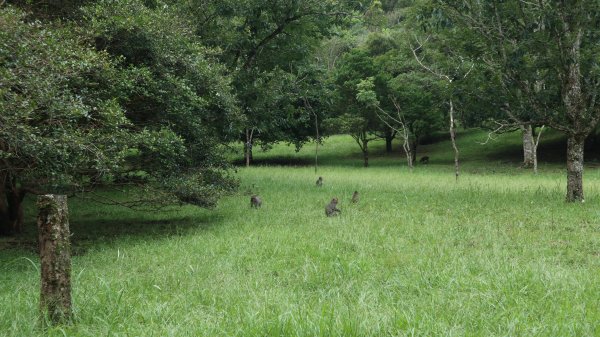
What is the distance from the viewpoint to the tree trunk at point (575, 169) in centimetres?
1180

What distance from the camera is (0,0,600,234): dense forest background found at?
7.07 metres

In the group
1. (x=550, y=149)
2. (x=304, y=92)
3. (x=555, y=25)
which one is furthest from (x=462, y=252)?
(x=550, y=149)

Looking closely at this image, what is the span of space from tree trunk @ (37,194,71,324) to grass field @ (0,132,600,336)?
0.20 metres

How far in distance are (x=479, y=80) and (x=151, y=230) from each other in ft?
30.1

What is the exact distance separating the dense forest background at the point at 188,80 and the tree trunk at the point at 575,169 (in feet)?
0.09

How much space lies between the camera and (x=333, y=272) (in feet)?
19.2

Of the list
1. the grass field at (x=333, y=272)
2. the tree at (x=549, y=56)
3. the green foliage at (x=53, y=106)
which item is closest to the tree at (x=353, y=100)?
the tree at (x=549, y=56)

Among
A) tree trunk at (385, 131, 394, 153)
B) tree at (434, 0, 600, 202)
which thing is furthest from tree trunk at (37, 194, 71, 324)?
tree trunk at (385, 131, 394, 153)

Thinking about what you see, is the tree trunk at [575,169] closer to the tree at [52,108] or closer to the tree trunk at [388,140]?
the tree at [52,108]

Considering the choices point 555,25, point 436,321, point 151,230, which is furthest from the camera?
point 555,25

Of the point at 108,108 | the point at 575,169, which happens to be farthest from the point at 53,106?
the point at 575,169

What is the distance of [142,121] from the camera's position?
34.6 feet

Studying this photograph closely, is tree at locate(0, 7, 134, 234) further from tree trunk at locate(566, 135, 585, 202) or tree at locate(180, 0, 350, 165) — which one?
tree trunk at locate(566, 135, 585, 202)

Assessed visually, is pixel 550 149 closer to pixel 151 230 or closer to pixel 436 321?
pixel 151 230
